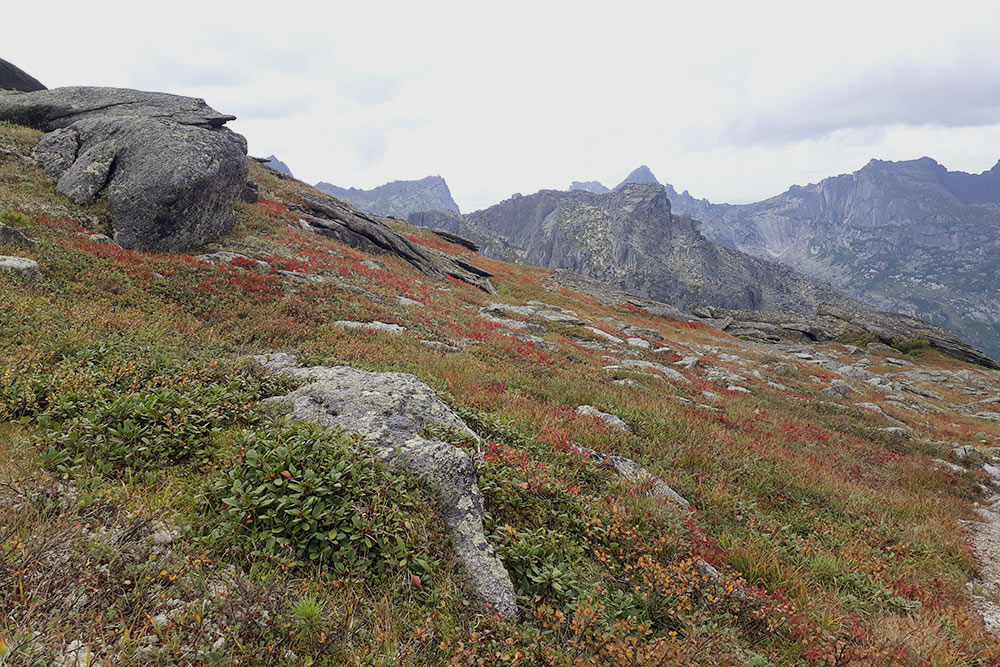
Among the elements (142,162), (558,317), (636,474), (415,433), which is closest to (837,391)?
(558,317)

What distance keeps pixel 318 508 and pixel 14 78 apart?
58117 mm

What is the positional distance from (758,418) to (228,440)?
15.0 meters

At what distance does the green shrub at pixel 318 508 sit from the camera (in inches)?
164

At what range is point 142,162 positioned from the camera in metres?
18.4

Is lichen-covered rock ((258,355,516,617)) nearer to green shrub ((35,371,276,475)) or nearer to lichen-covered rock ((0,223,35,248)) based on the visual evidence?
green shrub ((35,371,276,475))

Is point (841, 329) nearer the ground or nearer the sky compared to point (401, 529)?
nearer the sky

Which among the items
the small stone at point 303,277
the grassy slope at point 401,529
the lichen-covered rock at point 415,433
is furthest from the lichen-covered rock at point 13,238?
the lichen-covered rock at point 415,433

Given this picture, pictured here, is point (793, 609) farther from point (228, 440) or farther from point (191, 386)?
point (191, 386)

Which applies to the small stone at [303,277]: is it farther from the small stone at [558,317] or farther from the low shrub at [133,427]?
the small stone at [558,317]

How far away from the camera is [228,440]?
555 cm

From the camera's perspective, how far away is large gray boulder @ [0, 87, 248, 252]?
17.3 meters

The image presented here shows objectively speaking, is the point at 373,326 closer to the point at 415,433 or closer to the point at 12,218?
the point at 415,433

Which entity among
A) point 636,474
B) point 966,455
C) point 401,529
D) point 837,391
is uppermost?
point 401,529

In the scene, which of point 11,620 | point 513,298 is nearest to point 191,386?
point 11,620
